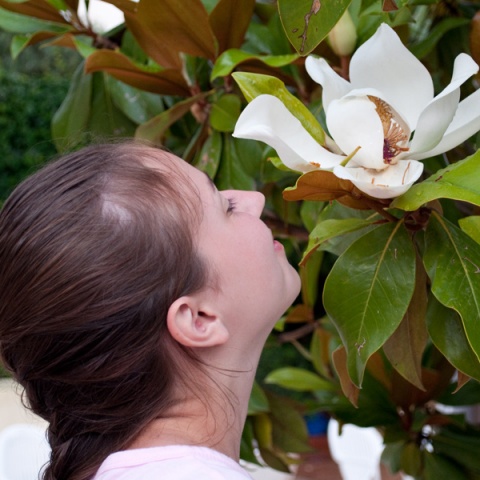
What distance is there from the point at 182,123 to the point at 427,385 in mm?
627

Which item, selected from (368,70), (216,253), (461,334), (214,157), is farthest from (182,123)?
(461,334)

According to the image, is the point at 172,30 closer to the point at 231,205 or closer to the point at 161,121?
the point at 161,121

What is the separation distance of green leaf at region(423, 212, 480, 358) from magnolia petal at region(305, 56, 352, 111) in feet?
0.54

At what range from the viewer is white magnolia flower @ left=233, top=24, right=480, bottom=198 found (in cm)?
81

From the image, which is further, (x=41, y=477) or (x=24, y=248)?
(x=41, y=477)

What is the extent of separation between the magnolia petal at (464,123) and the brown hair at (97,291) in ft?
1.04

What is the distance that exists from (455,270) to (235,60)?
0.39 m

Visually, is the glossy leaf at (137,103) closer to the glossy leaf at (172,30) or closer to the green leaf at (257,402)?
the glossy leaf at (172,30)

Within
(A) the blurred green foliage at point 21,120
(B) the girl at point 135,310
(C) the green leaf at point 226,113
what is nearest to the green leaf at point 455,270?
(B) the girl at point 135,310

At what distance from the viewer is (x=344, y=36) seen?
1045mm

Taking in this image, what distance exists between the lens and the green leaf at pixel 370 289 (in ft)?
2.82

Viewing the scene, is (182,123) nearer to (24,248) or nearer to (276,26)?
(276,26)

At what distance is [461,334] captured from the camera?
0.89 meters

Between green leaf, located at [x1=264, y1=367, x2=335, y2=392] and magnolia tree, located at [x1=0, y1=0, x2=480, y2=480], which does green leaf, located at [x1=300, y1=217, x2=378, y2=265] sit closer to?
magnolia tree, located at [x1=0, y1=0, x2=480, y2=480]
